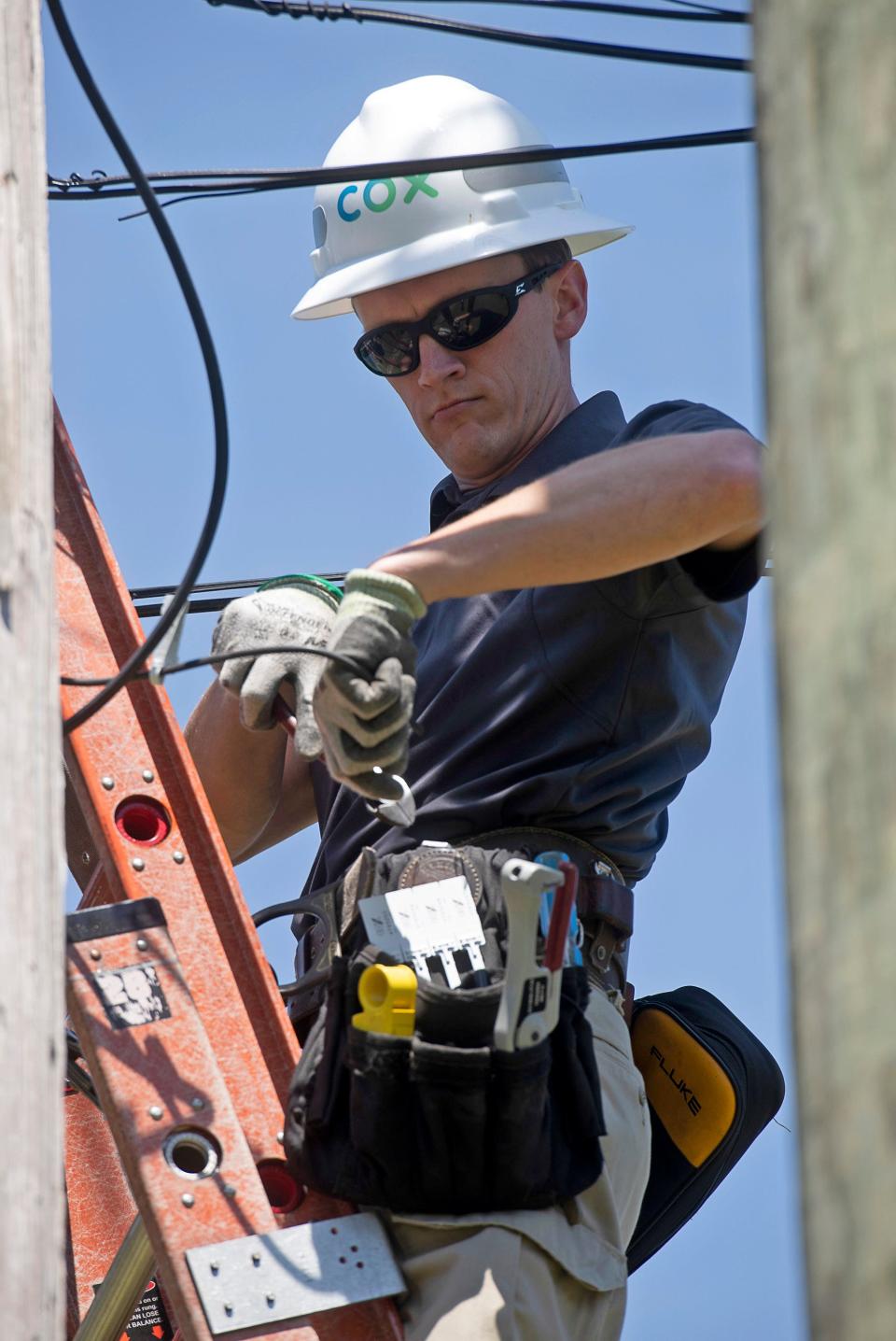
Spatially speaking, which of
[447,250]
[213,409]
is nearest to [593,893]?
[213,409]

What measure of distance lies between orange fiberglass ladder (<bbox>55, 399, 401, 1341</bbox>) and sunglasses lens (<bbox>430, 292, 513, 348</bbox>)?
0.99 meters

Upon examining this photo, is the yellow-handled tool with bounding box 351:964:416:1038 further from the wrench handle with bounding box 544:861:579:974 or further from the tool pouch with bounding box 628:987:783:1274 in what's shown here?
the tool pouch with bounding box 628:987:783:1274

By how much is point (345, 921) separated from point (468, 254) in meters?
1.68

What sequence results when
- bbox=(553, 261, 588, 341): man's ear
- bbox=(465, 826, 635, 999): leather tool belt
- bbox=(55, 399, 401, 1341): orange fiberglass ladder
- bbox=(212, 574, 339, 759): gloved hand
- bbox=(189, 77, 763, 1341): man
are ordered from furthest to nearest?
bbox=(553, 261, 588, 341): man's ear, bbox=(465, 826, 635, 999): leather tool belt, bbox=(212, 574, 339, 759): gloved hand, bbox=(189, 77, 763, 1341): man, bbox=(55, 399, 401, 1341): orange fiberglass ladder

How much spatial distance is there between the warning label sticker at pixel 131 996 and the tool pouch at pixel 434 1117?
261 mm

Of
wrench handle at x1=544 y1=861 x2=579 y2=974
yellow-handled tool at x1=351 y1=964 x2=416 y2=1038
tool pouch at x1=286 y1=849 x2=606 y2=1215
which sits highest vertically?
wrench handle at x1=544 y1=861 x2=579 y2=974

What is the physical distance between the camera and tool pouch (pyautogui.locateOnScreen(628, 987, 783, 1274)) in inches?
140

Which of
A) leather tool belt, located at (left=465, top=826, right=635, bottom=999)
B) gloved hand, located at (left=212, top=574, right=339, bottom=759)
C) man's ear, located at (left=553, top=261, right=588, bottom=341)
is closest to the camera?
gloved hand, located at (left=212, top=574, right=339, bottom=759)

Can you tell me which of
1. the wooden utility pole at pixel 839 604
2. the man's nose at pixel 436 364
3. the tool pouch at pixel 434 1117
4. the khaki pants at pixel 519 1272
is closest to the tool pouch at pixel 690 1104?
the khaki pants at pixel 519 1272

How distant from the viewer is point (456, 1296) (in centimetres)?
276

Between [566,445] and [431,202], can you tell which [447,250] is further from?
[566,445]

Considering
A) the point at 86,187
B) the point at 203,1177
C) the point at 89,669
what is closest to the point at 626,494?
the point at 89,669

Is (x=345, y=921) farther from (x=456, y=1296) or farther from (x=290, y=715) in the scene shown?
(x=456, y=1296)

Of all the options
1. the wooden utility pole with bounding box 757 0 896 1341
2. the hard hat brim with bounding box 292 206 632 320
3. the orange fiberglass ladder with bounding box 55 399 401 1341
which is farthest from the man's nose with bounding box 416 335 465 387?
the wooden utility pole with bounding box 757 0 896 1341
